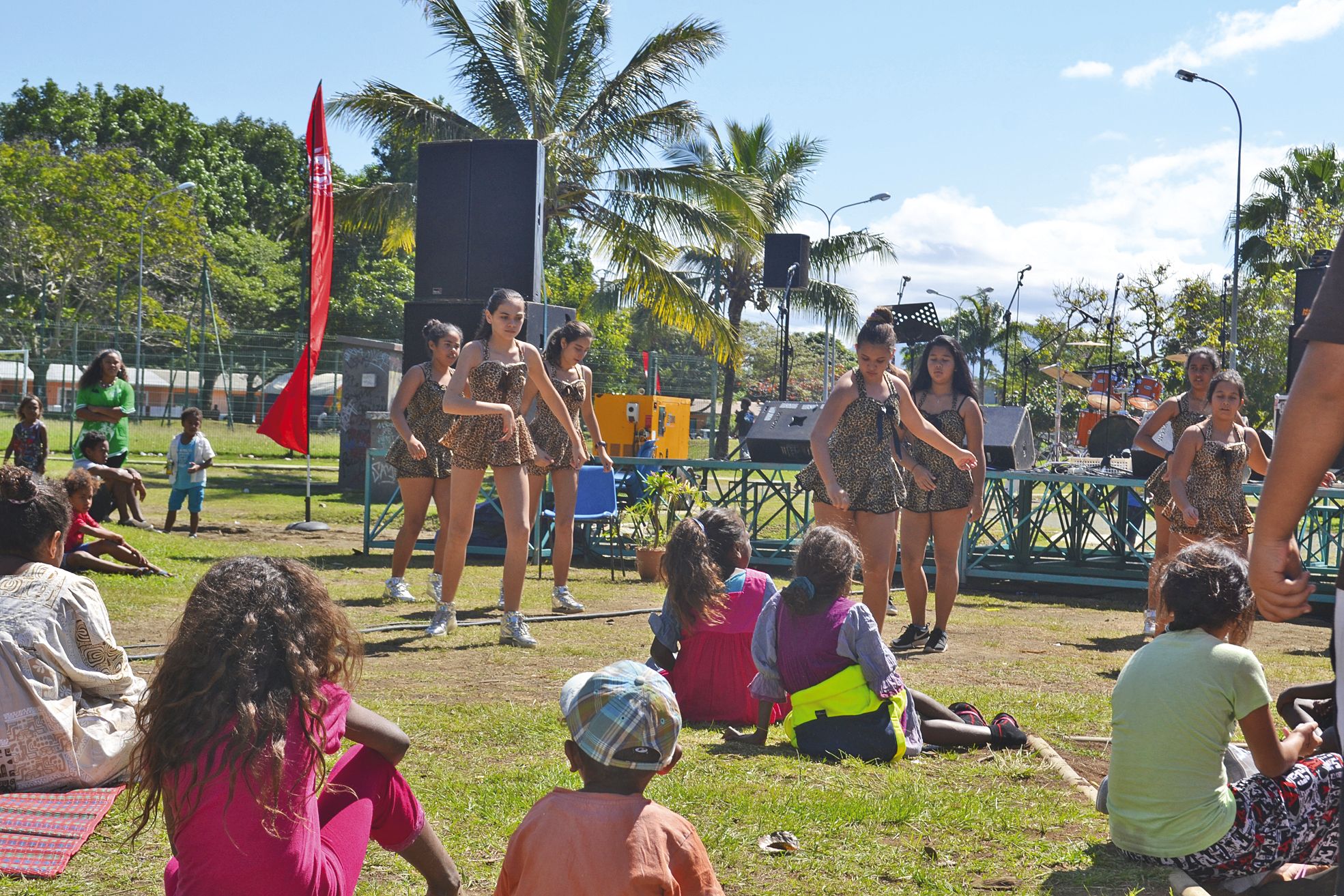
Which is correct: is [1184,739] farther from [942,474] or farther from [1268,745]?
[942,474]

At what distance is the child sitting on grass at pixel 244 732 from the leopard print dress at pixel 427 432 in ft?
18.3

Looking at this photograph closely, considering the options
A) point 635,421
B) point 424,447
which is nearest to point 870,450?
point 424,447

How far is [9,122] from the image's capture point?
44094 mm

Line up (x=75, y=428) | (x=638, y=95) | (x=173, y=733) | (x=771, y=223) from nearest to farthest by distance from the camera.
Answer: (x=173, y=733) < (x=638, y=95) < (x=771, y=223) < (x=75, y=428)

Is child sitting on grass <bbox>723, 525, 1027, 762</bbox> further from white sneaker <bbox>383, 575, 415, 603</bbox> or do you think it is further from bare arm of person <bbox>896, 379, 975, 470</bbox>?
white sneaker <bbox>383, 575, 415, 603</bbox>

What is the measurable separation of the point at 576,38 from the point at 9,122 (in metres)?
32.2

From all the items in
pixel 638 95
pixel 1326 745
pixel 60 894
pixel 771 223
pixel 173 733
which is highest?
pixel 638 95

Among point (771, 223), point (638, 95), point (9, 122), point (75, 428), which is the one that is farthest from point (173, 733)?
point (9, 122)

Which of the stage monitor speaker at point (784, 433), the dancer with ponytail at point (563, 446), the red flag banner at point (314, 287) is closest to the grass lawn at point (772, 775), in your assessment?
the dancer with ponytail at point (563, 446)

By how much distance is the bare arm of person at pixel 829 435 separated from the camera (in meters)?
5.92

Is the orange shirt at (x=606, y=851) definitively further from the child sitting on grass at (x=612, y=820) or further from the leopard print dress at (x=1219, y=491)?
the leopard print dress at (x=1219, y=491)

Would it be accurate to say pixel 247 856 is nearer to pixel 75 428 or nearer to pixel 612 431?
pixel 612 431

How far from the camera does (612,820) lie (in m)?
2.13

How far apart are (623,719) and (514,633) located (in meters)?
4.13
